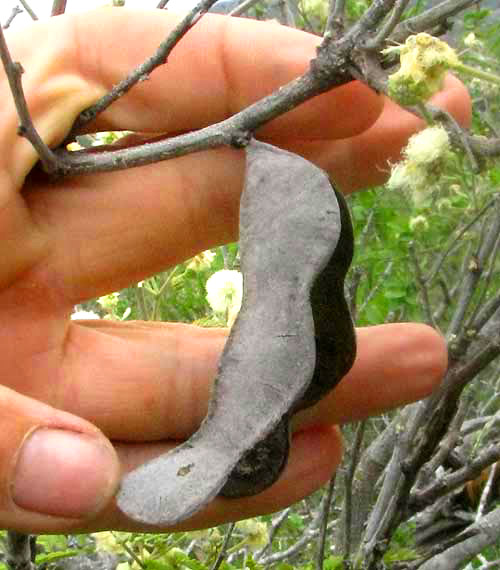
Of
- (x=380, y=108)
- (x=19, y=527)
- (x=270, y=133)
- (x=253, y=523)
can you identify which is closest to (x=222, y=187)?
(x=270, y=133)

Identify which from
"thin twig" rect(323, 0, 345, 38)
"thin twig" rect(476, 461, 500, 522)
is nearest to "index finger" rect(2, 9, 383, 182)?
"thin twig" rect(323, 0, 345, 38)

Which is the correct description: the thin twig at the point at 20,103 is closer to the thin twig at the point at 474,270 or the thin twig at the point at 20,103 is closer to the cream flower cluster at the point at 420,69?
the cream flower cluster at the point at 420,69

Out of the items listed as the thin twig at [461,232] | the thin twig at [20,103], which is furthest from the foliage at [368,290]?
the thin twig at [20,103]

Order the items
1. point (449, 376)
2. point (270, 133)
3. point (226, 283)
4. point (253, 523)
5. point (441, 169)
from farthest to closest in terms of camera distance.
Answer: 1. point (253, 523)
2. point (226, 283)
3. point (449, 376)
4. point (270, 133)
5. point (441, 169)

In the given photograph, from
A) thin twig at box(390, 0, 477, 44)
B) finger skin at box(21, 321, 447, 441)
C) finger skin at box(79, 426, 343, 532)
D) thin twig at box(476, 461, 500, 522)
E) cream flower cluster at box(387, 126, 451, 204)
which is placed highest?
thin twig at box(390, 0, 477, 44)

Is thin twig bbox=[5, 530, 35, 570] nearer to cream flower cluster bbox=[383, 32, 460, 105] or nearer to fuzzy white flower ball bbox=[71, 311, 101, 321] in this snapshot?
fuzzy white flower ball bbox=[71, 311, 101, 321]

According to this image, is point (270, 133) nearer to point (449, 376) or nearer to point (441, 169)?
point (441, 169)
